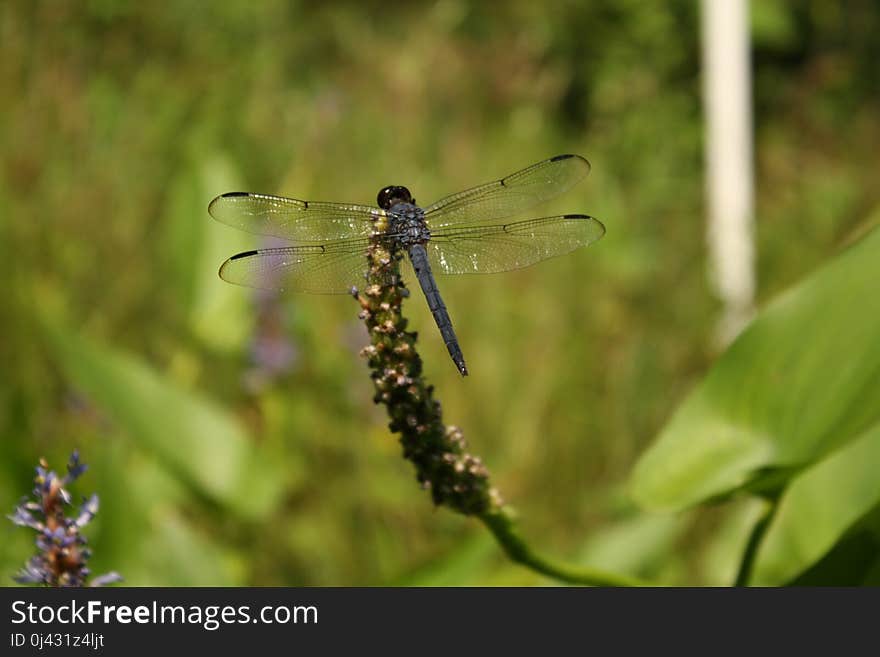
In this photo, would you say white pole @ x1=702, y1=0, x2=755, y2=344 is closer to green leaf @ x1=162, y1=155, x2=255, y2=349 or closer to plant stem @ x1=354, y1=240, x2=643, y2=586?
green leaf @ x1=162, y1=155, x2=255, y2=349

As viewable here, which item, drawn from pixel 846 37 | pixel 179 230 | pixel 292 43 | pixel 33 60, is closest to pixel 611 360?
pixel 179 230

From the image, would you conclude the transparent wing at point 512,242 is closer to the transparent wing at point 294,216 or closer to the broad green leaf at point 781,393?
the transparent wing at point 294,216

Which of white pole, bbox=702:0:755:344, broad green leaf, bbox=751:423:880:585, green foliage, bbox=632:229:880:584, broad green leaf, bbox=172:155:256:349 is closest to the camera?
green foliage, bbox=632:229:880:584

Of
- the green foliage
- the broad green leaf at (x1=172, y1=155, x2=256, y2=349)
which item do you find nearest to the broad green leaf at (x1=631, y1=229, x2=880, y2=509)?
the green foliage

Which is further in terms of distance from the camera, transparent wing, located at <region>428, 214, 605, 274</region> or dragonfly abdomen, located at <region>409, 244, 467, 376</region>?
transparent wing, located at <region>428, 214, 605, 274</region>

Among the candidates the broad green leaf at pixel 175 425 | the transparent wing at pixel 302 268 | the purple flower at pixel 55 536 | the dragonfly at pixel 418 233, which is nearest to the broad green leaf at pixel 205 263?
the broad green leaf at pixel 175 425
